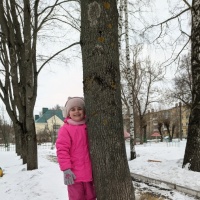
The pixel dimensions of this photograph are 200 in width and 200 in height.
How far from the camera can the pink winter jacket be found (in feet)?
9.43

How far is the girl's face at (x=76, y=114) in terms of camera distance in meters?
3.08

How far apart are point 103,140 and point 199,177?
16.6 ft

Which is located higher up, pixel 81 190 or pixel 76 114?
pixel 76 114

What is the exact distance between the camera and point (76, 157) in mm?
2924

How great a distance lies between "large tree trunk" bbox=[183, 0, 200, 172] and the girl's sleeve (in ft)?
18.4

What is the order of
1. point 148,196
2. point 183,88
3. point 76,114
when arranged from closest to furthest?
point 76,114 < point 148,196 < point 183,88

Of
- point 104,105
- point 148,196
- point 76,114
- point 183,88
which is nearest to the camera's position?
point 104,105

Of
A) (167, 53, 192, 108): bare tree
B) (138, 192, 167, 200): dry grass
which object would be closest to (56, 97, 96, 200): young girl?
(138, 192, 167, 200): dry grass

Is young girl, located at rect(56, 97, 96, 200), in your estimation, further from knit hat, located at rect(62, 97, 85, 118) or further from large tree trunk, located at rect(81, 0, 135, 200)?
large tree trunk, located at rect(81, 0, 135, 200)

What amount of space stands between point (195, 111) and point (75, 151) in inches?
228

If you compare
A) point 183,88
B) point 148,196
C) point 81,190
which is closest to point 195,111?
point 148,196

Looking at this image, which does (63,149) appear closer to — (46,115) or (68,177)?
(68,177)

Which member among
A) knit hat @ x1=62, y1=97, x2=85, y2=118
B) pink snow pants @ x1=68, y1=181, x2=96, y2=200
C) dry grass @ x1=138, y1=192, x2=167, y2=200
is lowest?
dry grass @ x1=138, y1=192, x2=167, y2=200

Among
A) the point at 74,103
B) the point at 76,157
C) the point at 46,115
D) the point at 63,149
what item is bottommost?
the point at 76,157
